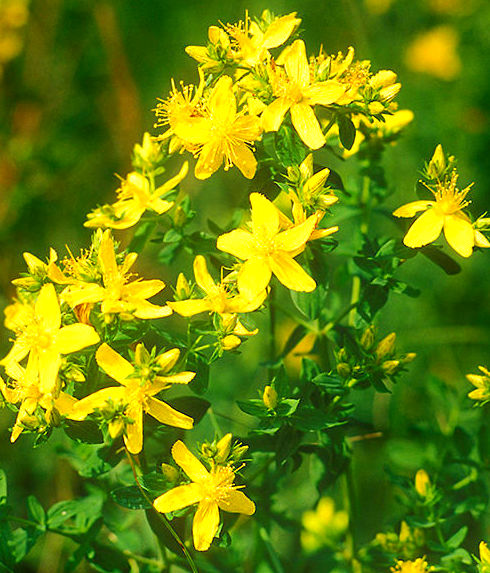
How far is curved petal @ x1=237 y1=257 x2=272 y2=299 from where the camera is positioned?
158 cm

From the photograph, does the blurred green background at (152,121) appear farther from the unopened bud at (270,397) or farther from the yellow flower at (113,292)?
the yellow flower at (113,292)

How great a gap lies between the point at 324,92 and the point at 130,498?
1037 mm

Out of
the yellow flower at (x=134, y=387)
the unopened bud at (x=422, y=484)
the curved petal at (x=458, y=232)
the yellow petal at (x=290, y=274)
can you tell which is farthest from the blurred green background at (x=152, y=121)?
the yellow flower at (x=134, y=387)

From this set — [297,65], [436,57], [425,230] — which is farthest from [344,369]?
[436,57]

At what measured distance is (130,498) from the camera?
1607 millimetres

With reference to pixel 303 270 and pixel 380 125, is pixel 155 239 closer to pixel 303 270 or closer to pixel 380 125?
pixel 303 270

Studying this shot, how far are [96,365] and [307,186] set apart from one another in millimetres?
629

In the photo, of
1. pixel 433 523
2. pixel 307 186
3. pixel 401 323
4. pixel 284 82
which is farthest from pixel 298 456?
pixel 401 323

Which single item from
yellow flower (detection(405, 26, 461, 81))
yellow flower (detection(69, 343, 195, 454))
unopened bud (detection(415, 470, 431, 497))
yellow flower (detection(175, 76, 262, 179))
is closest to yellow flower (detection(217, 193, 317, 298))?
yellow flower (detection(175, 76, 262, 179))

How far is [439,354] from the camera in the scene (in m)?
3.49

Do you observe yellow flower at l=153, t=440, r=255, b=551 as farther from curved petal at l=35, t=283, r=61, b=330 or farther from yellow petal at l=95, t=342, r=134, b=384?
curved petal at l=35, t=283, r=61, b=330

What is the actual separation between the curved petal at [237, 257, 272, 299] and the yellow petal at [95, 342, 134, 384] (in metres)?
0.30

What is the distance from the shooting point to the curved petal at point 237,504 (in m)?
1.58

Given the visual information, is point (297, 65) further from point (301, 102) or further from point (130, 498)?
point (130, 498)
